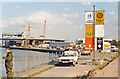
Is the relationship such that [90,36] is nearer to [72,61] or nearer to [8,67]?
[72,61]

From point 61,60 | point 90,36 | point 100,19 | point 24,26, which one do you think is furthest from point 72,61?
point 24,26

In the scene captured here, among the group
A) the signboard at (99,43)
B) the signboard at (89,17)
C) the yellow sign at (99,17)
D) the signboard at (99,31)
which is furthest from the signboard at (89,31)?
the signboard at (99,43)

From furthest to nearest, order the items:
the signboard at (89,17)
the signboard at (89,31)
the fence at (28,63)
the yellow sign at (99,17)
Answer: the fence at (28,63), the signboard at (89,31), the signboard at (89,17), the yellow sign at (99,17)

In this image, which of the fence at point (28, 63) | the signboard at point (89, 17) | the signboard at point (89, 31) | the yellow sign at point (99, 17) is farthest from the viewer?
the fence at point (28, 63)

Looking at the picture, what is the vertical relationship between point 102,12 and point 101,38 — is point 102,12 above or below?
above

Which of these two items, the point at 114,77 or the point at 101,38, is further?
the point at 101,38

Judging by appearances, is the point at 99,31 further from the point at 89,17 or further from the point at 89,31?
the point at 89,17

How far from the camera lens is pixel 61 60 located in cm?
1811

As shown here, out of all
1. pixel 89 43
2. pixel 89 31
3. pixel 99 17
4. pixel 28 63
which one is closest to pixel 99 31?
pixel 89 31

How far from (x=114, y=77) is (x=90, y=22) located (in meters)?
11.4

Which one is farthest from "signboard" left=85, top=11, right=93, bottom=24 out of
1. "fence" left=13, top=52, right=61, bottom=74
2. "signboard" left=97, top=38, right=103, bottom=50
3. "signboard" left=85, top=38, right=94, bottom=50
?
"fence" left=13, top=52, right=61, bottom=74

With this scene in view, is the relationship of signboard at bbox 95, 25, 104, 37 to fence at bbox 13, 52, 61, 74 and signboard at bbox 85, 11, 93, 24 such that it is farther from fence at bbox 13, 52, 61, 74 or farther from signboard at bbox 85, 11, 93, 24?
fence at bbox 13, 52, 61, 74

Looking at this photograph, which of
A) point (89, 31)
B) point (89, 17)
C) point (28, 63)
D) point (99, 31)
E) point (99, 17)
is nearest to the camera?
point (99, 17)

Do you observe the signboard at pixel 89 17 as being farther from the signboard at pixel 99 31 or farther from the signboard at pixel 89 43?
the signboard at pixel 89 43
